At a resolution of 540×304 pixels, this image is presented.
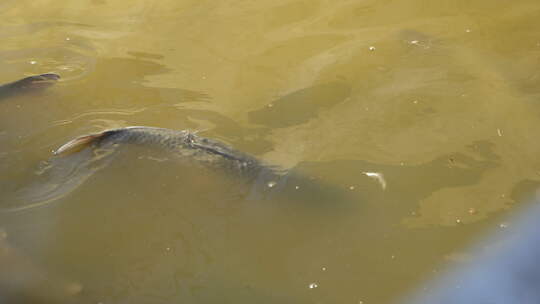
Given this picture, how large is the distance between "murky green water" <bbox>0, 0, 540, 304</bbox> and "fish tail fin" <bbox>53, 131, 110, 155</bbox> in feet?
0.43

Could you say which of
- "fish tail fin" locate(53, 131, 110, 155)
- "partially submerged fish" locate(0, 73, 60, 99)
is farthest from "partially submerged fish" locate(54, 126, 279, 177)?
"partially submerged fish" locate(0, 73, 60, 99)

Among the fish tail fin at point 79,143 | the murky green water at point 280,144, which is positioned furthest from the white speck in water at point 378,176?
the fish tail fin at point 79,143

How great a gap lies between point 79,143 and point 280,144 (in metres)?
0.93

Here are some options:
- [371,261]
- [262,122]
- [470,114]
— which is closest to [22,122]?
[262,122]

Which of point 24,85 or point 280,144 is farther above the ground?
point 24,85

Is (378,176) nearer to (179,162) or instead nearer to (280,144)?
(280,144)

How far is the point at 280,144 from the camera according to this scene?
96.0 inches

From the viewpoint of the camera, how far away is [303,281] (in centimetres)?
185

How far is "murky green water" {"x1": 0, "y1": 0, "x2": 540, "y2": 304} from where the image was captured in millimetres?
1926

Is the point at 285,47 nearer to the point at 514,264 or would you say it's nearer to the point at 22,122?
the point at 22,122

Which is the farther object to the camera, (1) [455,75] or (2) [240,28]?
(2) [240,28]

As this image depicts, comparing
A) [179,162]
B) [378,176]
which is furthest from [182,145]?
[378,176]

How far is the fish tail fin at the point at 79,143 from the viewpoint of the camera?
2.44 meters

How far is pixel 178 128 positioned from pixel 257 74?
0.60 meters
